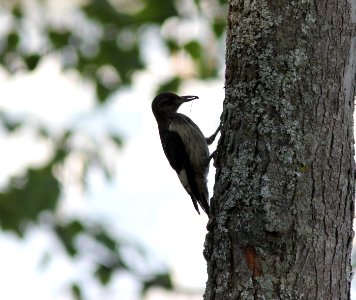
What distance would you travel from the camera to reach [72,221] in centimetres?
922

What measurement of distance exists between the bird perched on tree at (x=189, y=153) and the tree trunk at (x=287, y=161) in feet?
6.24

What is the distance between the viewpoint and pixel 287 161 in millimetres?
3674

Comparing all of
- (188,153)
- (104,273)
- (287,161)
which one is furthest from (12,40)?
(287,161)

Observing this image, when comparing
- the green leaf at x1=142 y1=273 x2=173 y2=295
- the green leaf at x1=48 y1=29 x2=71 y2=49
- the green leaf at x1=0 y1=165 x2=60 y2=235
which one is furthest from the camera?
the green leaf at x1=142 y1=273 x2=173 y2=295

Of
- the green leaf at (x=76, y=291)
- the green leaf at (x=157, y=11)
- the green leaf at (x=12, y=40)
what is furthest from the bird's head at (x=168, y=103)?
the green leaf at (x=76, y=291)

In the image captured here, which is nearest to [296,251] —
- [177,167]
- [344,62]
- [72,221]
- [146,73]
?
[344,62]

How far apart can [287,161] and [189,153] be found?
2492 millimetres

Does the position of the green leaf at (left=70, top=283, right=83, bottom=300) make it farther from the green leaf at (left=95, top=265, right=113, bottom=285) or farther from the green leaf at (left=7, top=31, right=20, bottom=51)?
the green leaf at (left=7, top=31, right=20, bottom=51)

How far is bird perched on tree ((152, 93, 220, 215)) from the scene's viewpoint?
603 centimetres

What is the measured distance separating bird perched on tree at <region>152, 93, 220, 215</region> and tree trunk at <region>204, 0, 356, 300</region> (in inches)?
74.9

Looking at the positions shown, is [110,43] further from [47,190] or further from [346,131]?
[346,131]

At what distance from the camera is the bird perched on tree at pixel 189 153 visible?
6031 mm

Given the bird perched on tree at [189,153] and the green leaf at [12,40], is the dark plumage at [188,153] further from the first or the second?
the green leaf at [12,40]

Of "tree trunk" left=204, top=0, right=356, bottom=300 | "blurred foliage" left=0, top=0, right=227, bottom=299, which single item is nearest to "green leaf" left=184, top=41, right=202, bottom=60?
"blurred foliage" left=0, top=0, right=227, bottom=299
